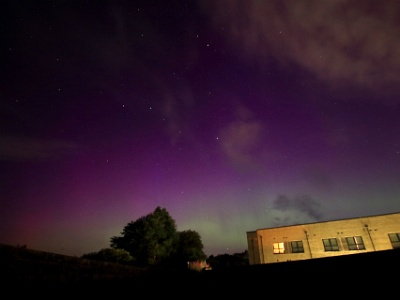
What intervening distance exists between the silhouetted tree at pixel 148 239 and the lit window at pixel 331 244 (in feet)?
94.6

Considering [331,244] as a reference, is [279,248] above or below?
below

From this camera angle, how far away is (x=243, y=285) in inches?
111

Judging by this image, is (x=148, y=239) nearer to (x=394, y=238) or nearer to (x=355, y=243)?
(x=355, y=243)

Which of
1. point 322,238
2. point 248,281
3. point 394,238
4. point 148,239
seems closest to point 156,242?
point 148,239

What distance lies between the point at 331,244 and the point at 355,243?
10.3 feet

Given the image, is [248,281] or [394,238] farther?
[394,238]

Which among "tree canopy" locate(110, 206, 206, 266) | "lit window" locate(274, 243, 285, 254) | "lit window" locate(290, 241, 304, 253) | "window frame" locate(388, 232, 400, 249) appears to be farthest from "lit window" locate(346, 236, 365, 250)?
"tree canopy" locate(110, 206, 206, 266)

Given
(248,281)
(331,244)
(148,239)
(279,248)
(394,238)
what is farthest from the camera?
(148,239)

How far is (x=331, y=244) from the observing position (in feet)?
117

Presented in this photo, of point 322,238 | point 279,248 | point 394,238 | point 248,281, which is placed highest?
point 322,238

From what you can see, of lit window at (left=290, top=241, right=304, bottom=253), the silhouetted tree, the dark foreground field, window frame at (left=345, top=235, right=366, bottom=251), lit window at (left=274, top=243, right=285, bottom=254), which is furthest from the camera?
the silhouetted tree

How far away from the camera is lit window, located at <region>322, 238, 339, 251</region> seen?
3534cm

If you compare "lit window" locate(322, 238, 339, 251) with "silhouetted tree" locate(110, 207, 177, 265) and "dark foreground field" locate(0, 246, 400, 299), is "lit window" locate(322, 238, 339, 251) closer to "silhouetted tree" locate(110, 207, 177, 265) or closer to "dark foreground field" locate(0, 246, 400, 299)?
"silhouetted tree" locate(110, 207, 177, 265)

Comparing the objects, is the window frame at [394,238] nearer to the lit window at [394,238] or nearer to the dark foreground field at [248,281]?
the lit window at [394,238]
